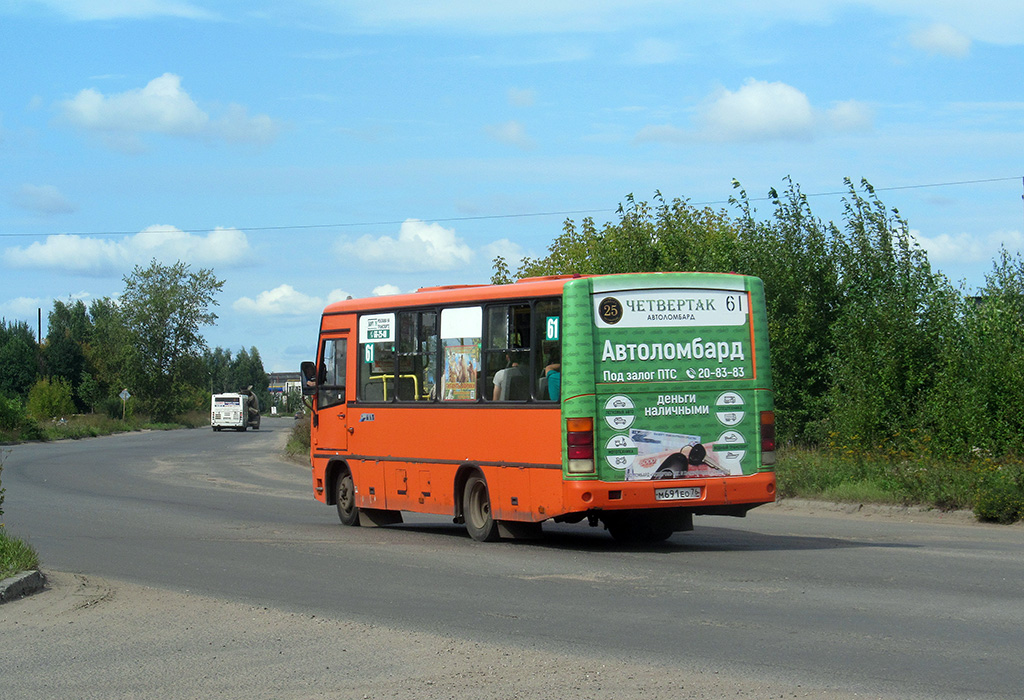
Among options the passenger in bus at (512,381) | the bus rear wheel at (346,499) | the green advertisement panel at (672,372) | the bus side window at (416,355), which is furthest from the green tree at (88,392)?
the green advertisement panel at (672,372)

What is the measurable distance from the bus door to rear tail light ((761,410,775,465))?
613cm

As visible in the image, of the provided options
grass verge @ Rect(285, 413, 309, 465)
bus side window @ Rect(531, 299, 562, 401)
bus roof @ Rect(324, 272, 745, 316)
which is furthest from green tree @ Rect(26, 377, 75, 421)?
bus side window @ Rect(531, 299, 562, 401)

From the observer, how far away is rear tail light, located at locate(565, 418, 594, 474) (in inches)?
515

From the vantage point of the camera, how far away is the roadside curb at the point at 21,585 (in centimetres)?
1014

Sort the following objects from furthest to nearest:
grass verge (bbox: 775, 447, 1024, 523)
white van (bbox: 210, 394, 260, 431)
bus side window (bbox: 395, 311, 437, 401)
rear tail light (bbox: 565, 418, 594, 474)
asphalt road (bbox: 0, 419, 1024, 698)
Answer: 1. white van (bbox: 210, 394, 260, 431)
2. grass verge (bbox: 775, 447, 1024, 523)
3. bus side window (bbox: 395, 311, 437, 401)
4. rear tail light (bbox: 565, 418, 594, 474)
5. asphalt road (bbox: 0, 419, 1024, 698)

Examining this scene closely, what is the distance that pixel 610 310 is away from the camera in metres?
13.4

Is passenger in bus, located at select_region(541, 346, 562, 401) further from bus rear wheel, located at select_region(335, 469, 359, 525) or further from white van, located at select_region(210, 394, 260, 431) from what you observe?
white van, located at select_region(210, 394, 260, 431)

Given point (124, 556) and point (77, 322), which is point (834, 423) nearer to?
point (124, 556)

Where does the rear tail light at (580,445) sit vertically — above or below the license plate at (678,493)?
above

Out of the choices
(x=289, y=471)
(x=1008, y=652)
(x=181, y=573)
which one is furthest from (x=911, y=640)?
(x=289, y=471)

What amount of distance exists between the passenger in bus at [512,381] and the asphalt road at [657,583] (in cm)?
172

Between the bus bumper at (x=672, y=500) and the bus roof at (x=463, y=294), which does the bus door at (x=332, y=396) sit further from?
the bus bumper at (x=672, y=500)

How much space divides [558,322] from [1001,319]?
11961 mm

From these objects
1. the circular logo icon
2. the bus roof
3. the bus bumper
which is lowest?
the bus bumper
